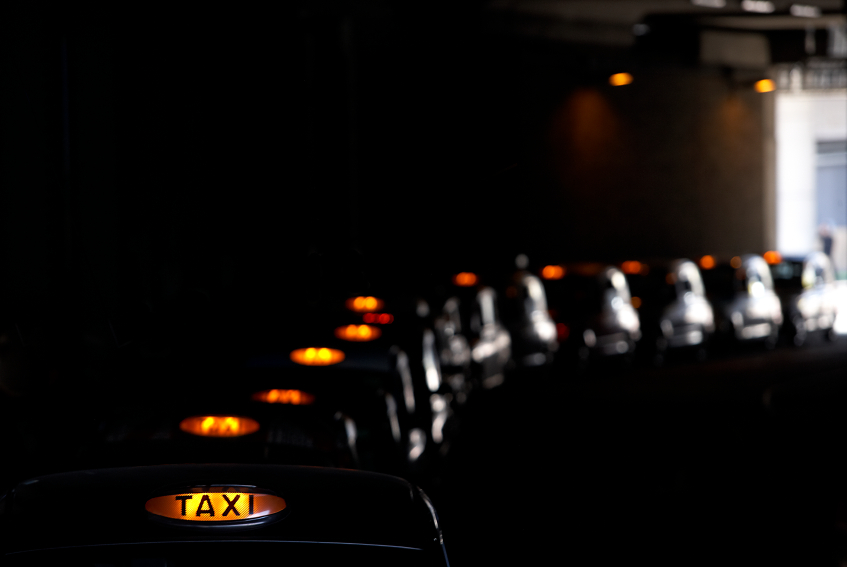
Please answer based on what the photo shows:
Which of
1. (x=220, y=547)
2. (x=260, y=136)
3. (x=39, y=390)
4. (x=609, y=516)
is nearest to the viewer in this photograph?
(x=220, y=547)

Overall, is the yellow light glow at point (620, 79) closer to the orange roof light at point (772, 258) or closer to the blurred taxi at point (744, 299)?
the orange roof light at point (772, 258)

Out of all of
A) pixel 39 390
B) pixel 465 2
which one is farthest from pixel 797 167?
pixel 39 390

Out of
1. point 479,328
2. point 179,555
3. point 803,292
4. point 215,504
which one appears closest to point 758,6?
point 803,292

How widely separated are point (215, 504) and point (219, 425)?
1798mm

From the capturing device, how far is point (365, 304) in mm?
10633

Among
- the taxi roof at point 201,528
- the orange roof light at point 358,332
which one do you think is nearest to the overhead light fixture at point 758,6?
the orange roof light at point 358,332

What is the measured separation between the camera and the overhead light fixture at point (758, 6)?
23.5 meters

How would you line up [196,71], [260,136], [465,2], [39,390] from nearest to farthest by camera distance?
[39,390] < [196,71] < [260,136] < [465,2]

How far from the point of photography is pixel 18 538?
2.10 m

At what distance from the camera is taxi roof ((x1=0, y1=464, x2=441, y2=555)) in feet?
6.90

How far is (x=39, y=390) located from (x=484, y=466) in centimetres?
357

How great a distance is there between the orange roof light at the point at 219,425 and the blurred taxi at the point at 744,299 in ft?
52.2

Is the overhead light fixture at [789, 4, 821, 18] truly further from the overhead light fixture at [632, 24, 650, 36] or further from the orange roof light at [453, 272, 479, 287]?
the orange roof light at [453, 272, 479, 287]

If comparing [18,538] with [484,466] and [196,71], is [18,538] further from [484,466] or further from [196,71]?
[196,71]
